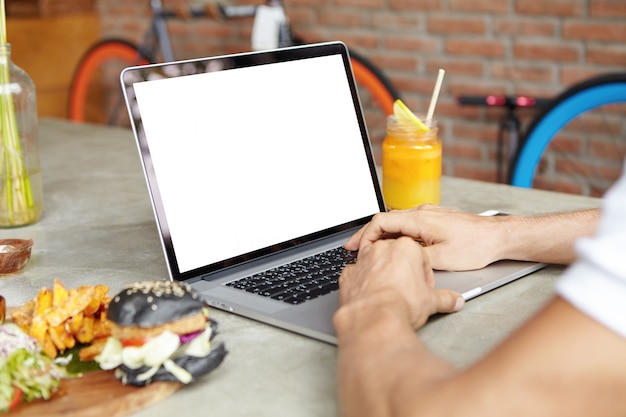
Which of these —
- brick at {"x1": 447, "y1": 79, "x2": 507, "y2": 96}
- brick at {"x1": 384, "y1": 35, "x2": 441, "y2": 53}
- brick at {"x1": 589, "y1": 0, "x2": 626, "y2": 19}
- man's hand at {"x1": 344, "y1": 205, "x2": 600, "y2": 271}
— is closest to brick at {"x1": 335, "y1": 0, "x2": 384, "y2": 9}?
brick at {"x1": 384, "y1": 35, "x2": 441, "y2": 53}

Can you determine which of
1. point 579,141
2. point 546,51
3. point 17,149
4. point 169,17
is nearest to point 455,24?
point 546,51

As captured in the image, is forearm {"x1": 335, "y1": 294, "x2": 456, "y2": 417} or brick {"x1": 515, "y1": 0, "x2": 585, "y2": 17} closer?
forearm {"x1": 335, "y1": 294, "x2": 456, "y2": 417}

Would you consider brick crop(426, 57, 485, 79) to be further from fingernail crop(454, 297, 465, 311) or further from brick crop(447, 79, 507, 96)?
fingernail crop(454, 297, 465, 311)

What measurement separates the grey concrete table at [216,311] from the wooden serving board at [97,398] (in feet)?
0.04

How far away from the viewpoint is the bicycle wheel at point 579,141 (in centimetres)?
240

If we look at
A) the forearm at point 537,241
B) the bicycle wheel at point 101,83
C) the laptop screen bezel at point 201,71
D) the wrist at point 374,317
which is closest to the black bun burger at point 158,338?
the wrist at point 374,317

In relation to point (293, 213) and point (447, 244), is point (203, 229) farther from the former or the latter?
point (447, 244)

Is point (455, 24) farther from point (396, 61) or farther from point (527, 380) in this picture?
point (527, 380)

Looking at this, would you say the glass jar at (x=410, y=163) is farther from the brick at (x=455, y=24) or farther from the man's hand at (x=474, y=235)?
the brick at (x=455, y=24)

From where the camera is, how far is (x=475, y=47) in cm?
291

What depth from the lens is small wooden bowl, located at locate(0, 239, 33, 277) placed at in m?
1.04

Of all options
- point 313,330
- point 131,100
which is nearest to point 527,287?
point 313,330

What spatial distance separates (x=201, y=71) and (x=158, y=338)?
1.45ft

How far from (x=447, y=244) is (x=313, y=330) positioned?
0.25 metres
